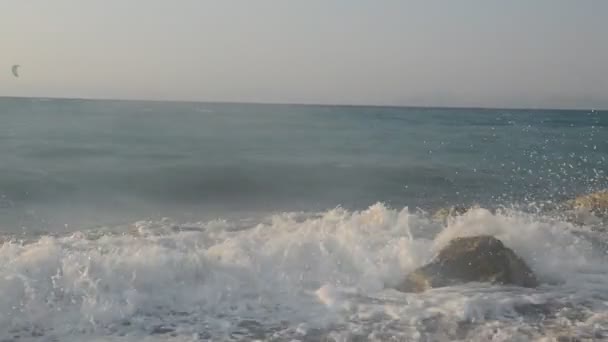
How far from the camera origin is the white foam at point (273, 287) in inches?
259

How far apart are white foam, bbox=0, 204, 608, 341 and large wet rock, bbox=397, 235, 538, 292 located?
0.26 metres

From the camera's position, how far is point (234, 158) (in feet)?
91.0

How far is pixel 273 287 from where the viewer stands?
802 cm

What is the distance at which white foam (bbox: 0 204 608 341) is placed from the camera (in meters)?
6.57

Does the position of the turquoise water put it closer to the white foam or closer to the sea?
the sea

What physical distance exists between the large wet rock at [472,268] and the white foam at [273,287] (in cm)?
26

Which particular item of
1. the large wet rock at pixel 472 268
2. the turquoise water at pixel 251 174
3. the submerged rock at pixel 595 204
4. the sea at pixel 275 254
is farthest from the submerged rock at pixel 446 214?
the large wet rock at pixel 472 268

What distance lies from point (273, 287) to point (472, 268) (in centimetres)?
270

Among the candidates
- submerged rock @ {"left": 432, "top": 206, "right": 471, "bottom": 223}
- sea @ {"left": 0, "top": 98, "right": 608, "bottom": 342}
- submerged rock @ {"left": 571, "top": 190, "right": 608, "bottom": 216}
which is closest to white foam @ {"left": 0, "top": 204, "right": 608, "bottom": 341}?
sea @ {"left": 0, "top": 98, "right": 608, "bottom": 342}

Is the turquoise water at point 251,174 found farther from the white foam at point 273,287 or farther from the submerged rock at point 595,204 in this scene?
the white foam at point 273,287

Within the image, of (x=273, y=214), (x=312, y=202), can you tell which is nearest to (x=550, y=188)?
(x=312, y=202)

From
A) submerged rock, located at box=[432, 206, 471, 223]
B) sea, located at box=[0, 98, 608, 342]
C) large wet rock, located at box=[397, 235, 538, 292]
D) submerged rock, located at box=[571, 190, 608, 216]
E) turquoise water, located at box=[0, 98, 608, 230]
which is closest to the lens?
sea, located at box=[0, 98, 608, 342]

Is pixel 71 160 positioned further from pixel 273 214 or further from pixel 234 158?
pixel 273 214

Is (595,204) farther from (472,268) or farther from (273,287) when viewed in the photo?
(273,287)
